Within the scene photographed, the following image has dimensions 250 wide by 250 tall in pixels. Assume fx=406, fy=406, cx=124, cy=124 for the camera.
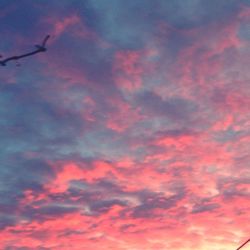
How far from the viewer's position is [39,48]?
1908 cm

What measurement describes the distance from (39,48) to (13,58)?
1306 mm

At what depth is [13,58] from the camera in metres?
19.1
